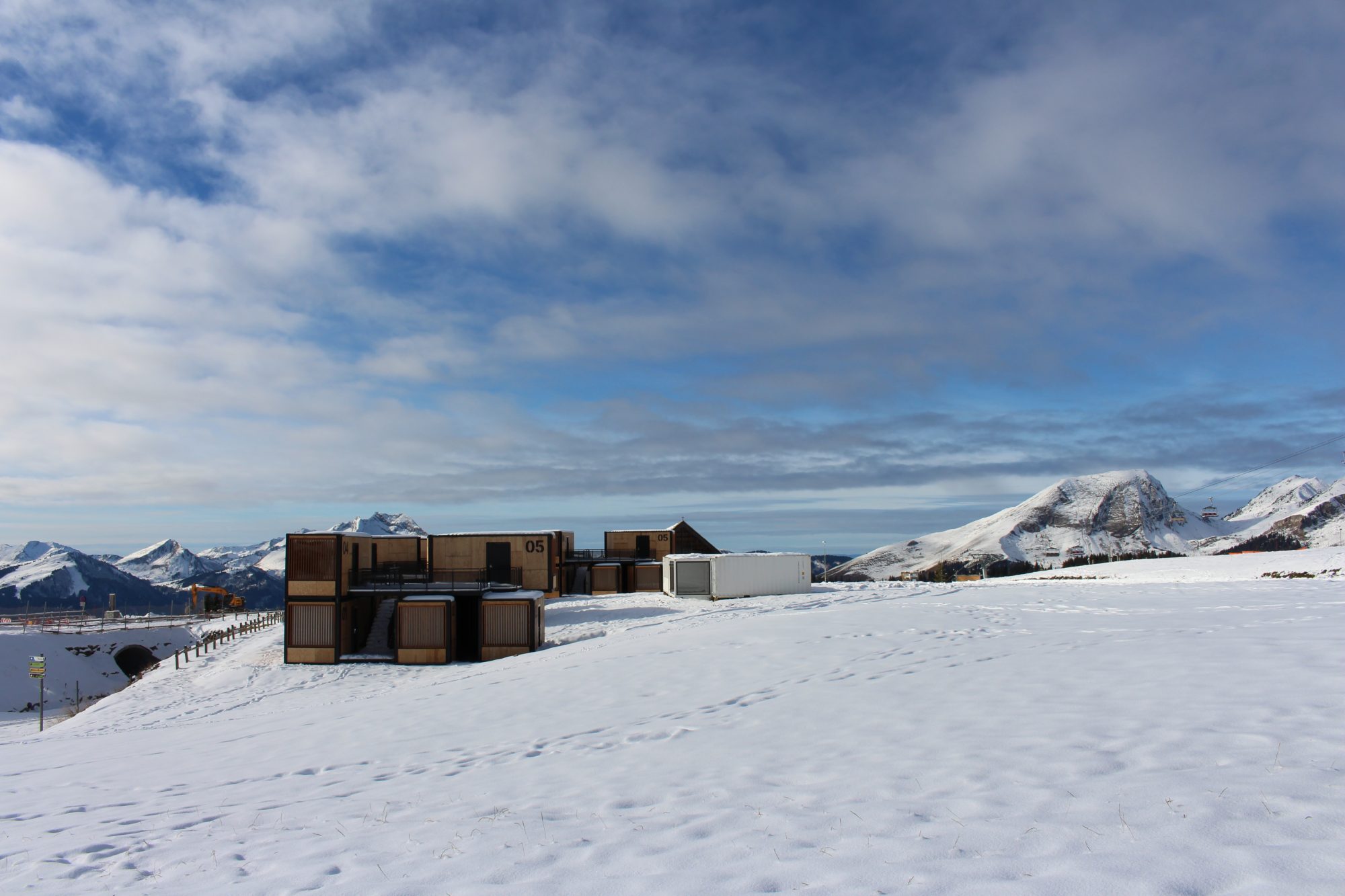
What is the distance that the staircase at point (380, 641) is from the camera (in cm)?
3038

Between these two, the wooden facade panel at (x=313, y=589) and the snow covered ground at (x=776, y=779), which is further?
the wooden facade panel at (x=313, y=589)

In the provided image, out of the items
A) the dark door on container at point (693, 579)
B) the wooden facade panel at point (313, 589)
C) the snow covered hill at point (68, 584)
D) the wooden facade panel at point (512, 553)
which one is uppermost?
the wooden facade panel at point (512, 553)

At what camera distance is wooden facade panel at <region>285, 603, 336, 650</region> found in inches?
1195

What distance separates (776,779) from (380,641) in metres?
28.6

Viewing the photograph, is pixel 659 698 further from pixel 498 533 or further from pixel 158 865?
pixel 498 533

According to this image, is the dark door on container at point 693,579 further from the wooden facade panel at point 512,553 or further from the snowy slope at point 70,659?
the snowy slope at point 70,659

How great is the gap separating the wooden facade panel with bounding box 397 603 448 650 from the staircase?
1.32m

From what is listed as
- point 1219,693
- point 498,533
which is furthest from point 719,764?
point 498,533

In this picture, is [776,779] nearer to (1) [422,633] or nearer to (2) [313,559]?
(1) [422,633]

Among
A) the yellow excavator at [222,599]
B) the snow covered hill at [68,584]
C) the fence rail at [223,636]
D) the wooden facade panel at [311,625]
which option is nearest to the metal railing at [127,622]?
the fence rail at [223,636]

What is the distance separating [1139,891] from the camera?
4285 mm

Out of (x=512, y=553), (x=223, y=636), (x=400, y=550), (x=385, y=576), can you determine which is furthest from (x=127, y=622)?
(x=512, y=553)

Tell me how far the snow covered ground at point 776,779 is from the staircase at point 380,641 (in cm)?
1453

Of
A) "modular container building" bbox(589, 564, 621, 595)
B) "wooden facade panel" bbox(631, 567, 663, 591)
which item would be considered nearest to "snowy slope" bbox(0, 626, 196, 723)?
"modular container building" bbox(589, 564, 621, 595)
